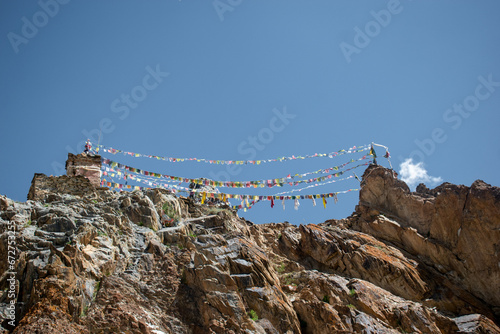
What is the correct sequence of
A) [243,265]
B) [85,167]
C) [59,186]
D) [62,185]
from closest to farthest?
[243,265], [59,186], [62,185], [85,167]

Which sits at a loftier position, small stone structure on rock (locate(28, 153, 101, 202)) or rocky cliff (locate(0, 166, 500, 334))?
small stone structure on rock (locate(28, 153, 101, 202))

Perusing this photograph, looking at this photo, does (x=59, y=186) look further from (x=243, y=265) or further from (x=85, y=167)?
(x=243, y=265)

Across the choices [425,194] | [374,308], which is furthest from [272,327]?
[425,194]

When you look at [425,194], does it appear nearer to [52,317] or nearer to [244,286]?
[244,286]

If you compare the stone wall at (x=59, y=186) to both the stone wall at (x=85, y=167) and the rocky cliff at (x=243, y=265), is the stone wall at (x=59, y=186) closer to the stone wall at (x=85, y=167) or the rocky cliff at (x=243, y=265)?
the rocky cliff at (x=243, y=265)

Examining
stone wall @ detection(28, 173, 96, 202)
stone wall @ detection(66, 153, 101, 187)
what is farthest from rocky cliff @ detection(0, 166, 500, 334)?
stone wall @ detection(66, 153, 101, 187)

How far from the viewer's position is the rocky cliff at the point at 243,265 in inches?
707

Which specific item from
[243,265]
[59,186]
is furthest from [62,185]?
[243,265]

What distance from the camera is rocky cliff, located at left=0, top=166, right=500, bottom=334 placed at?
18.0 m

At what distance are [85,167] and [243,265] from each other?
13.8 m

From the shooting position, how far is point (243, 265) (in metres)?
21.9

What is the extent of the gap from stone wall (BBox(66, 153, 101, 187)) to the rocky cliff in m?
2.52

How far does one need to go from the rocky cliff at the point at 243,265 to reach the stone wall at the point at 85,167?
2.52m

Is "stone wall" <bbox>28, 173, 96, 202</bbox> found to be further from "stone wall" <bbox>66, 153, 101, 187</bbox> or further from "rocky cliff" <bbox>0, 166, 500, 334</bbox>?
"stone wall" <bbox>66, 153, 101, 187</bbox>
